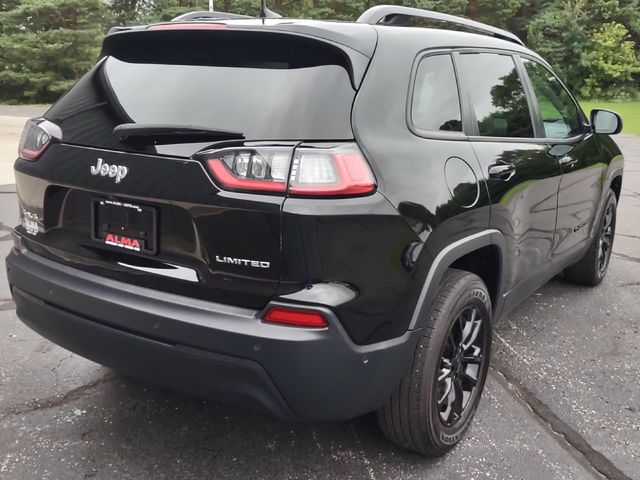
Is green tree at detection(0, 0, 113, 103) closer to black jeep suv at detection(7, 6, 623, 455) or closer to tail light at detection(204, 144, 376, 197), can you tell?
black jeep suv at detection(7, 6, 623, 455)

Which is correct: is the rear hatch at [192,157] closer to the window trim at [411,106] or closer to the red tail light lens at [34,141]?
the red tail light lens at [34,141]

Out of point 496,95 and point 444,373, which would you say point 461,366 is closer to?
point 444,373

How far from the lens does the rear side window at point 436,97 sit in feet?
7.75

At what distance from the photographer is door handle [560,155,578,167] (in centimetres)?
346

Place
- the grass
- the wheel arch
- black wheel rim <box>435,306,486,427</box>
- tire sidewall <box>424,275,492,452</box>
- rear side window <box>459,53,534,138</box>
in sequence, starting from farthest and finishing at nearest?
the grass < rear side window <box>459,53,534,138</box> < black wheel rim <box>435,306,486,427</box> < tire sidewall <box>424,275,492,452</box> < the wheel arch

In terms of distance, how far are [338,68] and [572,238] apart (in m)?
2.42

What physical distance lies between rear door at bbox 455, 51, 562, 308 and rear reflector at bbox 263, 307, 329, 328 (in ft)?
3.68

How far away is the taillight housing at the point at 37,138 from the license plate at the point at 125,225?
0.41 m

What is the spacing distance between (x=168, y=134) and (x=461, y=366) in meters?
1.57

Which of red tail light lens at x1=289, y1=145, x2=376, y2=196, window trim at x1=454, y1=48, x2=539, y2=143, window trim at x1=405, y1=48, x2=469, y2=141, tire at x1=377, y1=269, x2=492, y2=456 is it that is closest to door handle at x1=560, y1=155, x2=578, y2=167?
window trim at x1=454, y1=48, x2=539, y2=143

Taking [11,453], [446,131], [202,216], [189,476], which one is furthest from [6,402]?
[446,131]

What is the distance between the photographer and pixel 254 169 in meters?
1.92

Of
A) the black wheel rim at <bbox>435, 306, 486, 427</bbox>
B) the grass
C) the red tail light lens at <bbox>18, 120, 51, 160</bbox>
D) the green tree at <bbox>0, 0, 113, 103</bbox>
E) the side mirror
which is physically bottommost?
the grass

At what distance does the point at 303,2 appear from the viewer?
3309cm
